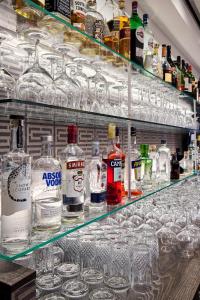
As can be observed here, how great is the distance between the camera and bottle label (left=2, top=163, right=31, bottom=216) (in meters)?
0.78

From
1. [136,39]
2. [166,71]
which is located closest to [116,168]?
[136,39]

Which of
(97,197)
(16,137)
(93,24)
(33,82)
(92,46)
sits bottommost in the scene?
(97,197)

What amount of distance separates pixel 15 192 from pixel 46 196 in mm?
137

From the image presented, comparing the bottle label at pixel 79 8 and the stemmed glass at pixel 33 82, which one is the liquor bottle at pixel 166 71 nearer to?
the bottle label at pixel 79 8

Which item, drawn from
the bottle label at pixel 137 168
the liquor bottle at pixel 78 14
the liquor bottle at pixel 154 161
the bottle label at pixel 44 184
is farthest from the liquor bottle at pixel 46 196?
the liquor bottle at pixel 154 161

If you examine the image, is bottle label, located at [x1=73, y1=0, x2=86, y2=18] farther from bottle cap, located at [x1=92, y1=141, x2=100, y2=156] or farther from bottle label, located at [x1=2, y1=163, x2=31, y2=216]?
bottle label, located at [x1=2, y1=163, x2=31, y2=216]

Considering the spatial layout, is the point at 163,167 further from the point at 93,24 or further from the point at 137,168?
the point at 93,24

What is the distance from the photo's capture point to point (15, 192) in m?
0.78

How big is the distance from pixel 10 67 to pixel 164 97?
1354mm

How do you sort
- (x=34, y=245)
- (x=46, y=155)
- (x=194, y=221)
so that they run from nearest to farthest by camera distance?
(x=34, y=245) < (x=46, y=155) < (x=194, y=221)

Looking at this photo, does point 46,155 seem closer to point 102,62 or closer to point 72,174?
point 72,174

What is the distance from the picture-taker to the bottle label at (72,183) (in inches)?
39.6

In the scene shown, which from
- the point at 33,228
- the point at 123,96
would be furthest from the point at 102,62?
the point at 33,228

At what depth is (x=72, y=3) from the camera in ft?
3.72
